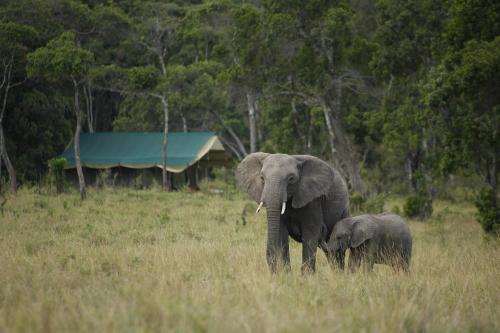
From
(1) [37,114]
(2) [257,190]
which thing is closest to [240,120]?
(1) [37,114]

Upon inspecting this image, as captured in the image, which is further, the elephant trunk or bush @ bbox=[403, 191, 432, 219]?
bush @ bbox=[403, 191, 432, 219]

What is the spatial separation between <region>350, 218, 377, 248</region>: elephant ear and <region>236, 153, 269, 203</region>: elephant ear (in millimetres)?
1485

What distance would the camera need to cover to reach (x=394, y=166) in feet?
136

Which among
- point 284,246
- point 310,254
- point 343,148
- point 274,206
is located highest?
point 274,206

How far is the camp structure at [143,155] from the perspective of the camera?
38.4 m

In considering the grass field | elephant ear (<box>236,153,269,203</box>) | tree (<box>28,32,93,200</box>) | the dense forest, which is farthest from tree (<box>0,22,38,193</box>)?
elephant ear (<box>236,153,269,203</box>)

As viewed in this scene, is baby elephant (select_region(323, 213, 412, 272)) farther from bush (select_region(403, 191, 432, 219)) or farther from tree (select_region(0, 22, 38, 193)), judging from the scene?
tree (select_region(0, 22, 38, 193))

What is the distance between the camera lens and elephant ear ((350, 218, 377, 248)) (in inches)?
387

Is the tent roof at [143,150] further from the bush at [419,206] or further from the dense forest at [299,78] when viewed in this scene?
the bush at [419,206]

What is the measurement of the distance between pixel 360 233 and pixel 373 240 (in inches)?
13.2

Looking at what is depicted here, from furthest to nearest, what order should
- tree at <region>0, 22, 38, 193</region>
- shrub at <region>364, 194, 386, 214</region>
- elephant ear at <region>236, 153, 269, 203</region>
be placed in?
tree at <region>0, 22, 38, 193</region>
shrub at <region>364, 194, 386, 214</region>
elephant ear at <region>236, 153, 269, 203</region>

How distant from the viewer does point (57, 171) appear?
27125mm

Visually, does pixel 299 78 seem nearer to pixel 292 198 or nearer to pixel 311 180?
pixel 311 180

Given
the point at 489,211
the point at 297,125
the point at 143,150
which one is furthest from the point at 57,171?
the point at 489,211
